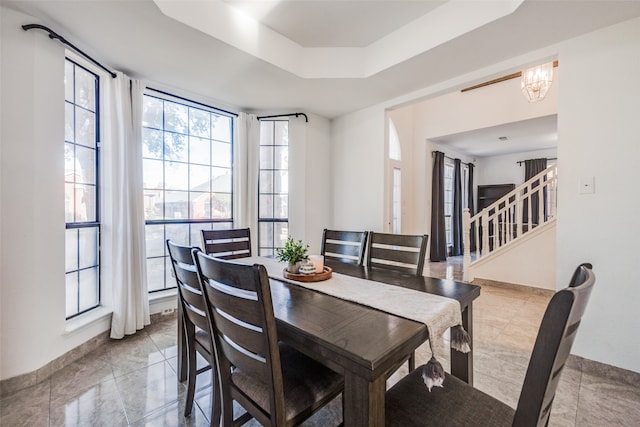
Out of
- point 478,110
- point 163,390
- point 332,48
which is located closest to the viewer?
point 163,390

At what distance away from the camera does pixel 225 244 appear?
95.7 inches

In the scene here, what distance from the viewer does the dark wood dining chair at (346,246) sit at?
2.17m

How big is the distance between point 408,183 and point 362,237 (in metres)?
3.95

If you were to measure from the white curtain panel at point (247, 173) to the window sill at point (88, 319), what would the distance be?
1.50 metres

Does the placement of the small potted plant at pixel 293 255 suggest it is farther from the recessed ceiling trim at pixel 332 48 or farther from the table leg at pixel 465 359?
the recessed ceiling trim at pixel 332 48

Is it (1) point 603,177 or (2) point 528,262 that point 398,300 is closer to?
(1) point 603,177

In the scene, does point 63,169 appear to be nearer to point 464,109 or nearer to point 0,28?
point 0,28

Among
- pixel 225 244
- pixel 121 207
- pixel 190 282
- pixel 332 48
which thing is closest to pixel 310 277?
pixel 190 282

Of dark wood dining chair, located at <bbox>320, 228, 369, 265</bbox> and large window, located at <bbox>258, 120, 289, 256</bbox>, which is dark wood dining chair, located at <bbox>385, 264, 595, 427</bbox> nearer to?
dark wood dining chair, located at <bbox>320, 228, 369, 265</bbox>

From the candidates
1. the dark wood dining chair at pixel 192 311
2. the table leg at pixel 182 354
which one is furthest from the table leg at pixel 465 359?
the table leg at pixel 182 354

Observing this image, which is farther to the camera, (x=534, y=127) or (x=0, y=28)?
(x=534, y=127)

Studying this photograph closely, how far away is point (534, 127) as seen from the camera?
482cm

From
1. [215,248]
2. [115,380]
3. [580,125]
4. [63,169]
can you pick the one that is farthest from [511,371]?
[63,169]

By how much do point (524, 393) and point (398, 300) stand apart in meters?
0.58
